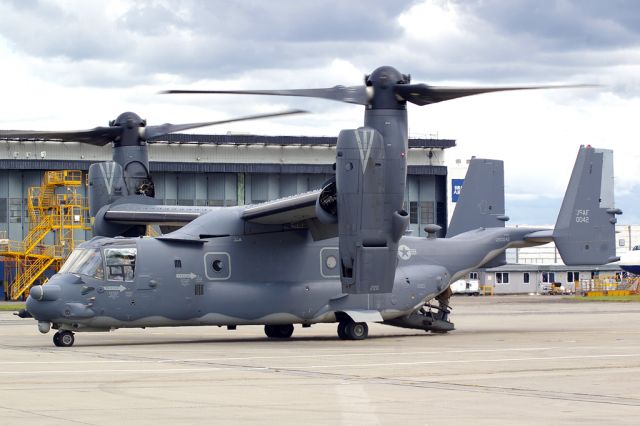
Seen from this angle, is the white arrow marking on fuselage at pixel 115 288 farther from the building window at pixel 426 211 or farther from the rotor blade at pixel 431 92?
the building window at pixel 426 211

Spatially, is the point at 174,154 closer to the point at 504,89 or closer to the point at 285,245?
the point at 285,245

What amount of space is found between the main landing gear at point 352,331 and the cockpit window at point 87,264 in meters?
6.84

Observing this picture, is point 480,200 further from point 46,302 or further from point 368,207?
point 46,302

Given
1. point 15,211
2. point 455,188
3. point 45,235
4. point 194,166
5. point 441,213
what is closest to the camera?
point 45,235

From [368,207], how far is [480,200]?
10.6 m

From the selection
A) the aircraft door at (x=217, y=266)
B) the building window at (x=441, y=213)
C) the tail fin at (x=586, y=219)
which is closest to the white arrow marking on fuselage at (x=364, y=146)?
the aircraft door at (x=217, y=266)

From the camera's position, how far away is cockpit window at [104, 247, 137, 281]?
28.0 m

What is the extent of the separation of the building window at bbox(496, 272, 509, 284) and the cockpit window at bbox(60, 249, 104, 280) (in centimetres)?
7033

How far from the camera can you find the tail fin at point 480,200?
1378 inches

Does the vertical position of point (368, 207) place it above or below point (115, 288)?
above

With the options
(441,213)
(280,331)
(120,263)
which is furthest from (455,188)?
(120,263)

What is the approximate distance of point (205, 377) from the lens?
19.0 m

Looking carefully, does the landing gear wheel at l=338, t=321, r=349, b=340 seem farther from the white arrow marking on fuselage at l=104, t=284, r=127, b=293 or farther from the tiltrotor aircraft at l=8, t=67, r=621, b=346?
the white arrow marking on fuselage at l=104, t=284, r=127, b=293

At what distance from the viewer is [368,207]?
25.5 m
